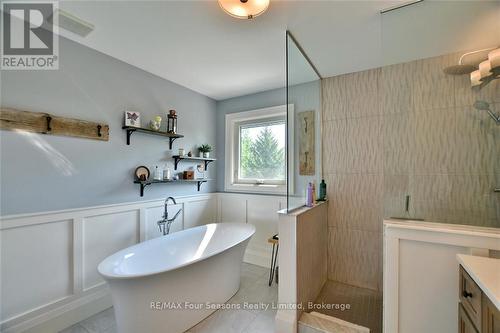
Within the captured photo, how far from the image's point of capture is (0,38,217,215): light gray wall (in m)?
1.62

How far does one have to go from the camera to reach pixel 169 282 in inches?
64.2

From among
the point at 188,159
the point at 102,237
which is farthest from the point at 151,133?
the point at 102,237

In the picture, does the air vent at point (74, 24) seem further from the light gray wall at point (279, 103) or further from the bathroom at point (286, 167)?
the light gray wall at point (279, 103)

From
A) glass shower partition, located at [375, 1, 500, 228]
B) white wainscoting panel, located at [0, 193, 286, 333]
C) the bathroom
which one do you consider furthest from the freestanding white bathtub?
glass shower partition, located at [375, 1, 500, 228]

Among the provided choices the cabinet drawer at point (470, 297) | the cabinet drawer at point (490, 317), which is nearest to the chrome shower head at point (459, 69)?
the cabinet drawer at point (470, 297)

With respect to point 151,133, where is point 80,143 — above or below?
below

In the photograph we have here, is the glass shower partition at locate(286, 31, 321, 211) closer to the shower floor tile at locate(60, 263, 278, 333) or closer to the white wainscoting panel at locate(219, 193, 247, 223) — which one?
the shower floor tile at locate(60, 263, 278, 333)

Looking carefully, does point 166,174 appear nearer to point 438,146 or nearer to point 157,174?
point 157,174

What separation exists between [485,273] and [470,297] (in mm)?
179

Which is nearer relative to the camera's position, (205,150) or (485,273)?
(485,273)

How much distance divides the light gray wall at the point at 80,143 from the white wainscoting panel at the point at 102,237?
18cm

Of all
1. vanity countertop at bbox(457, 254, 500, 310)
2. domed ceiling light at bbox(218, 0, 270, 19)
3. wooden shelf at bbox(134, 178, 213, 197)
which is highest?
domed ceiling light at bbox(218, 0, 270, 19)

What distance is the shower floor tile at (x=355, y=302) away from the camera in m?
1.82

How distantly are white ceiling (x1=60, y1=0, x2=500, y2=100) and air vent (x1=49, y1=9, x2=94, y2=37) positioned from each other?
0.15ft
